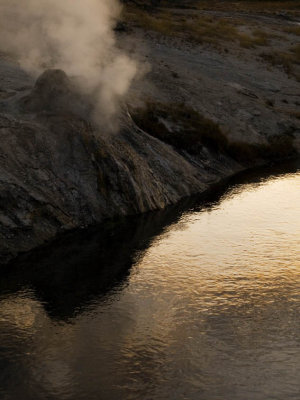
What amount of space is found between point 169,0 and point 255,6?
2261cm

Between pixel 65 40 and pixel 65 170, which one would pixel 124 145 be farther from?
pixel 65 40

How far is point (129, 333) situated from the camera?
60.7 feet

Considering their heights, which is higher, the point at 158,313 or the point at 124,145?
the point at 124,145

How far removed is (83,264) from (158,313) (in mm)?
6002

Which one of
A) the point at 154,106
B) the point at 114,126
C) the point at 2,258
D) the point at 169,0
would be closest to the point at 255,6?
the point at 169,0

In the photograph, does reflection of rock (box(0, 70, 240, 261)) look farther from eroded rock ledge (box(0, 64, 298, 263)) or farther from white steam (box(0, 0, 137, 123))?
white steam (box(0, 0, 137, 123))

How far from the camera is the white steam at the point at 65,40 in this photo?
43.6 metres

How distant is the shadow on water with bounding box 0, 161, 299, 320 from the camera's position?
850 inches

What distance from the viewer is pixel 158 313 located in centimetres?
1995

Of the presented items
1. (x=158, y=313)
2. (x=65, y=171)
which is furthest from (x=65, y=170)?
(x=158, y=313)

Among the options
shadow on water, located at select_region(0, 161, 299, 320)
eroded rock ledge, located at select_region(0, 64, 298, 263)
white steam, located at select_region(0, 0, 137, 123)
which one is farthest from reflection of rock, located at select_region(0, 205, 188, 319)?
white steam, located at select_region(0, 0, 137, 123)

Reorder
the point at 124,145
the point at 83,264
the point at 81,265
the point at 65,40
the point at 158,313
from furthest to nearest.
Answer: the point at 65,40, the point at 124,145, the point at 83,264, the point at 81,265, the point at 158,313

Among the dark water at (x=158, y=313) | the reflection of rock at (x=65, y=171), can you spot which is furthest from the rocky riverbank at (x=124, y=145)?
the dark water at (x=158, y=313)

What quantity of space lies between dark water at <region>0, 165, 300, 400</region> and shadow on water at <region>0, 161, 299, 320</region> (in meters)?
0.06
